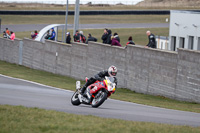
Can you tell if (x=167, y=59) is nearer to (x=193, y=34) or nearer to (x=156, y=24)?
(x=193, y=34)

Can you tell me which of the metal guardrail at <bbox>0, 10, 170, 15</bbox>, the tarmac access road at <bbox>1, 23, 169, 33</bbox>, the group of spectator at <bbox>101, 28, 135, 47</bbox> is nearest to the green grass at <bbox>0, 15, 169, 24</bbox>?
the metal guardrail at <bbox>0, 10, 170, 15</bbox>

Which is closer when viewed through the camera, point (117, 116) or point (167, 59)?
point (117, 116)

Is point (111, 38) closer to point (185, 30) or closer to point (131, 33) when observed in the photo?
point (185, 30)

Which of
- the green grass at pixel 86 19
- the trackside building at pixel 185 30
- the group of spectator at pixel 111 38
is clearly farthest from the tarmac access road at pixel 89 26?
the group of spectator at pixel 111 38

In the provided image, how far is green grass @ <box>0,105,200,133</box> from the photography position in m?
9.27

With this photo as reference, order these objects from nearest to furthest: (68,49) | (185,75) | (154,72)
→ (185,75), (154,72), (68,49)

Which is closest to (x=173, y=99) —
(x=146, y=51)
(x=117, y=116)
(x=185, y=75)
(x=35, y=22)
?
(x=185, y=75)

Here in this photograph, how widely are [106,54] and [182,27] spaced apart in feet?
41.2

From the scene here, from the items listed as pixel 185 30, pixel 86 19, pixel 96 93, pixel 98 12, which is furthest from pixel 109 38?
pixel 98 12

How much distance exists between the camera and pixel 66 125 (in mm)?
9719

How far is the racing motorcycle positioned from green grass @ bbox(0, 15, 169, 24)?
159ft

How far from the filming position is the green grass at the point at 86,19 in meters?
64.4

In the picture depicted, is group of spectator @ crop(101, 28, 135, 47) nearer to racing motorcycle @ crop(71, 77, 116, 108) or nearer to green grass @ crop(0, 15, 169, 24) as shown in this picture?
racing motorcycle @ crop(71, 77, 116, 108)

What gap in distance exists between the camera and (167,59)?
21000 mm
